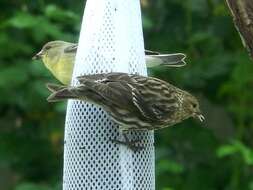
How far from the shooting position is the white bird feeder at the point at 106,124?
5500mm

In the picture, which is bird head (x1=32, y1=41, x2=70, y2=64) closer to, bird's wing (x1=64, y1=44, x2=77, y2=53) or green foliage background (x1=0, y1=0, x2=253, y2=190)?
bird's wing (x1=64, y1=44, x2=77, y2=53)

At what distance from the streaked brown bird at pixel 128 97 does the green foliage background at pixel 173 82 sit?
2.00 metres

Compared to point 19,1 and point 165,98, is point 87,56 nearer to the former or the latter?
point 165,98

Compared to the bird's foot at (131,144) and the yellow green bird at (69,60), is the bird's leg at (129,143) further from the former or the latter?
the yellow green bird at (69,60)

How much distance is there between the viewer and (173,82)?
818 cm

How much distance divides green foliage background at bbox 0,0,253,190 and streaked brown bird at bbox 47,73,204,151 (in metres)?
2.00

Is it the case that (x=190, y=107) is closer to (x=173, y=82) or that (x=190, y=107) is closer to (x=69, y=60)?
(x=69, y=60)

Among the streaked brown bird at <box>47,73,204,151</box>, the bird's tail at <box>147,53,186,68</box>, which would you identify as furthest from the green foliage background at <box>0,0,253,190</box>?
the streaked brown bird at <box>47,73,204,151</box>

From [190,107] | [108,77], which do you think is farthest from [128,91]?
[190,107]

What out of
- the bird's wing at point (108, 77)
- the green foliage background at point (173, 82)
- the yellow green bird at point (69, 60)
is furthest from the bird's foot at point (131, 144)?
the green foliage background at point (173, 82)

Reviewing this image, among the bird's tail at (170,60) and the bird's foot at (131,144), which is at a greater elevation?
the bird's tail at (170,60)

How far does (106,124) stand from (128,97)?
37 cm

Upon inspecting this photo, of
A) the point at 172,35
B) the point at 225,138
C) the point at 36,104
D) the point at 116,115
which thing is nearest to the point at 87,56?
the point at 116,115

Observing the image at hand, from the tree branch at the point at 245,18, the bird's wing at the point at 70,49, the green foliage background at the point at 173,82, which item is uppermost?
the tree branch at the point at 245,18
